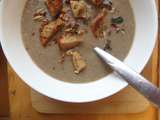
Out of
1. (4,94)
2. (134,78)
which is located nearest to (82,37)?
(134,78)

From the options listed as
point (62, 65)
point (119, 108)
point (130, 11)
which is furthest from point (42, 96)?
point (130, 11)

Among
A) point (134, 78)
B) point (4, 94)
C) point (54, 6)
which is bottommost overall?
point (4, 94)

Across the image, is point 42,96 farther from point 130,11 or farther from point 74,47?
point 130,11

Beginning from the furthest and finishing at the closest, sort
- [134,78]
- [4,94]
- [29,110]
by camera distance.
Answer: [4,94], [29,110], [134,78]

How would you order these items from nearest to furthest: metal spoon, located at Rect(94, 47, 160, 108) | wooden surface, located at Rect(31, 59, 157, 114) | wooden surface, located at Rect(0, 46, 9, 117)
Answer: metal spoon, located at Rect(94, 47, 160, 108) → wooden surface, located at Rect(31, 59, 157, 114) → wooden surface, located at Rect(0, 46, 9, 117)

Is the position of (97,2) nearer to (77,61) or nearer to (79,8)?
(79,8)

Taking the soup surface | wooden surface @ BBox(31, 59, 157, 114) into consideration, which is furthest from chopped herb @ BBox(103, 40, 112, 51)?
wooden surface @ BBox(31, 59, 157, 114)

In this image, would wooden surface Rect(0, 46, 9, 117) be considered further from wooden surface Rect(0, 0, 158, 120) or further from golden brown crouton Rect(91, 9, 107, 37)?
golden brown crouton Rect(91, 9, 107, 37)
